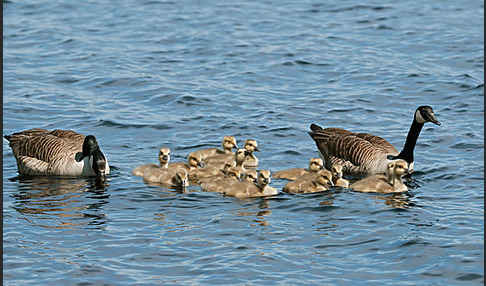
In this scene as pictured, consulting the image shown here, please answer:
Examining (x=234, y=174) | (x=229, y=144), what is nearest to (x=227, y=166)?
(x=234, y=174)

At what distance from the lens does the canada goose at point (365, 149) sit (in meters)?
16.6

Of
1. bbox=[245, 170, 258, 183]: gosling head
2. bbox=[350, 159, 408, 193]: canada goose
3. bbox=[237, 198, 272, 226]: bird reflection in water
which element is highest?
bbox=[245, 170, 258, 183]: gosling head

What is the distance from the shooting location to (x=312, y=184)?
14789 mm

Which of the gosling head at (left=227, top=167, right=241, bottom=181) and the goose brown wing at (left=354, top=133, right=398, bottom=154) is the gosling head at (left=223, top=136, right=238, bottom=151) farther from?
the goose brown wing at (left=354, top=133, right=398, bottom=154)

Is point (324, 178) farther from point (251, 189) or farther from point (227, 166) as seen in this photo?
point (227, 166)

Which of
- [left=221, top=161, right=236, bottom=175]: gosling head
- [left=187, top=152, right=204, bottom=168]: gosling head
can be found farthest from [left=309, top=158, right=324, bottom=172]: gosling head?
[left=187, top=152, right=204, bottom=168]: gosling head

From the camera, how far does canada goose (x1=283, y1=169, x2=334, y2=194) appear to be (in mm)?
14766

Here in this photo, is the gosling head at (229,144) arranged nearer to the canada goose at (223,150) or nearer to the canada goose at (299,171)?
the canada goose at (223,150)

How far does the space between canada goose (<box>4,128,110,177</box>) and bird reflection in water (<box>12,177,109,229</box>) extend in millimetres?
154

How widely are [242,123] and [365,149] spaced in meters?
3.72

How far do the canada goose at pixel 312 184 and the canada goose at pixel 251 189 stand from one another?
32 cm

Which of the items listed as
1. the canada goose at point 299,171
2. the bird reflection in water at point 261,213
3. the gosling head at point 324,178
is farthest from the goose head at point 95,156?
the gosling head at point 324,178

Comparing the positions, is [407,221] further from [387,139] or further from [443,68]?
[443,68]

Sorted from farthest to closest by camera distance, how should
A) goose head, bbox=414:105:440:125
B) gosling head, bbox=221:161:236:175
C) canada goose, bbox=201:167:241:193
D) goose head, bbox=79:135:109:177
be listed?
goose head, bbox=414:105:440:125
goose head, bbox=79:135:109:177
gosling head, bbox=221:161:236:175
canada goose, bbox=201:167:241:193
